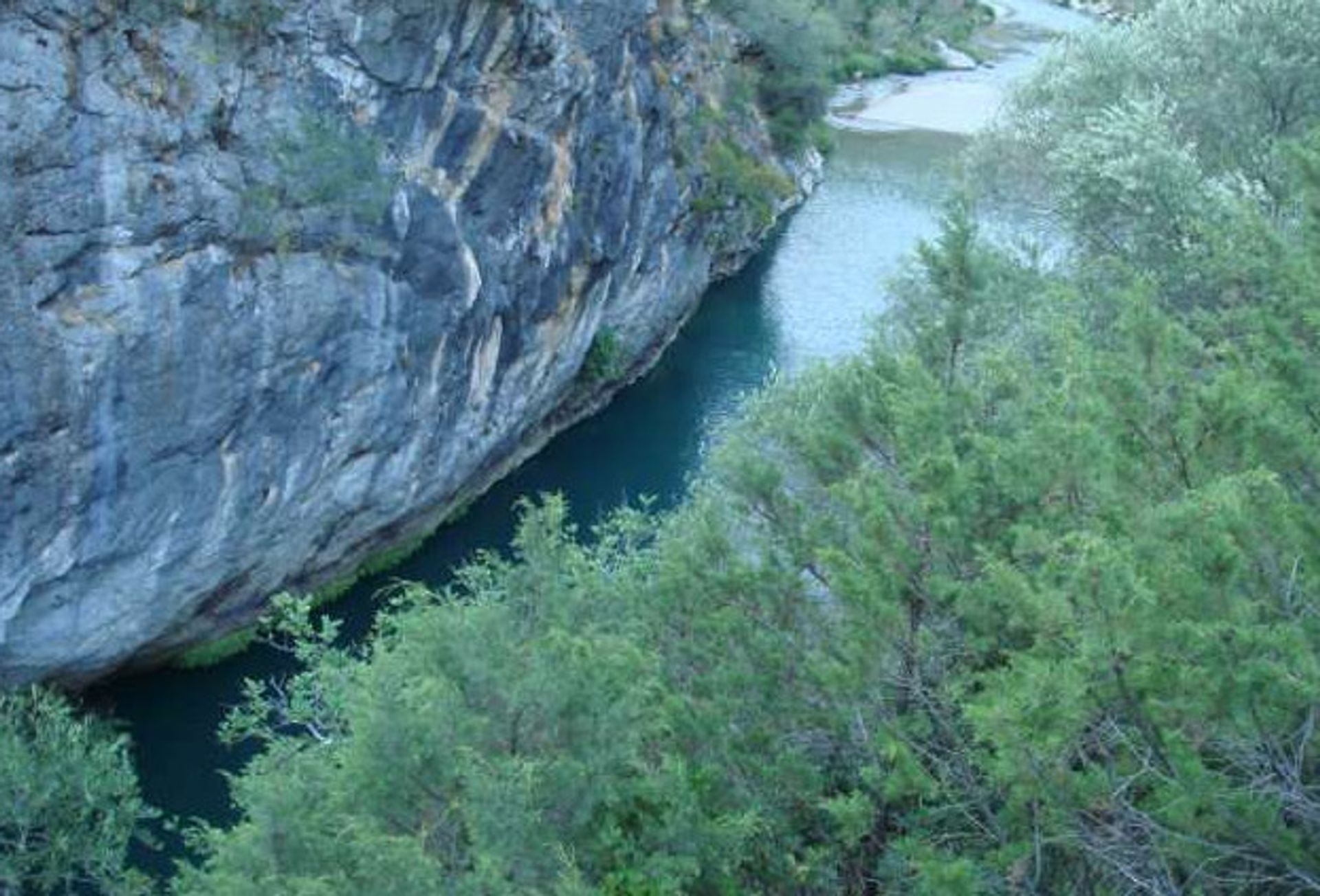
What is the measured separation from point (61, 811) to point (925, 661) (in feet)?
27.0

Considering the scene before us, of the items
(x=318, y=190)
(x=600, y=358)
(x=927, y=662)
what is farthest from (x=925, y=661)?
(x=600, y=358)

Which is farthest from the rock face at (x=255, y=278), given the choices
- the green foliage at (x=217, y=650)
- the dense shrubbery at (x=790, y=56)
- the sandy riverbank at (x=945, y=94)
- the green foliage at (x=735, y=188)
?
the sandy riverbank at (x=945, y=94)

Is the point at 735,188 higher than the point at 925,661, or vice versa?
the point at 925,661

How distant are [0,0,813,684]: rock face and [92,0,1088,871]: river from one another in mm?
717

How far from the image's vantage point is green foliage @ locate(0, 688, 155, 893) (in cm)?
1151

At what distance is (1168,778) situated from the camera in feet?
17.0

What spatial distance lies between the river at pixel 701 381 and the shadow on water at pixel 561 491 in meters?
0.02

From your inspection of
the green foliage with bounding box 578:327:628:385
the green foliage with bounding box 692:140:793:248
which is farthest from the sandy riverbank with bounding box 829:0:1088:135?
the green foliage with bounding box 578:327:628:385

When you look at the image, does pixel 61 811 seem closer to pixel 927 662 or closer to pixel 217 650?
pixel 217 650

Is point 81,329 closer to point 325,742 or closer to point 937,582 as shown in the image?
point 325,742

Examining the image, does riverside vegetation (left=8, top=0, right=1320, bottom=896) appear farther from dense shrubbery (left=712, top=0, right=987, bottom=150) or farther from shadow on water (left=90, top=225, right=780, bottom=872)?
dense shrubbery (left=712, top=0, right=987, bottom=150)

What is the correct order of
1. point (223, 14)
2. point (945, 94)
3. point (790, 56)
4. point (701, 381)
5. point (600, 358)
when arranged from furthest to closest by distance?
point (945, 94) < point (790, 56) < point (701, 381) < point (600, 358) < point (223, 14)

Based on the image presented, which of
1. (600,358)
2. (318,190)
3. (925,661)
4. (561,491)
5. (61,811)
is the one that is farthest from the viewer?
(600,358)

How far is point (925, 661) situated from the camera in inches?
284
